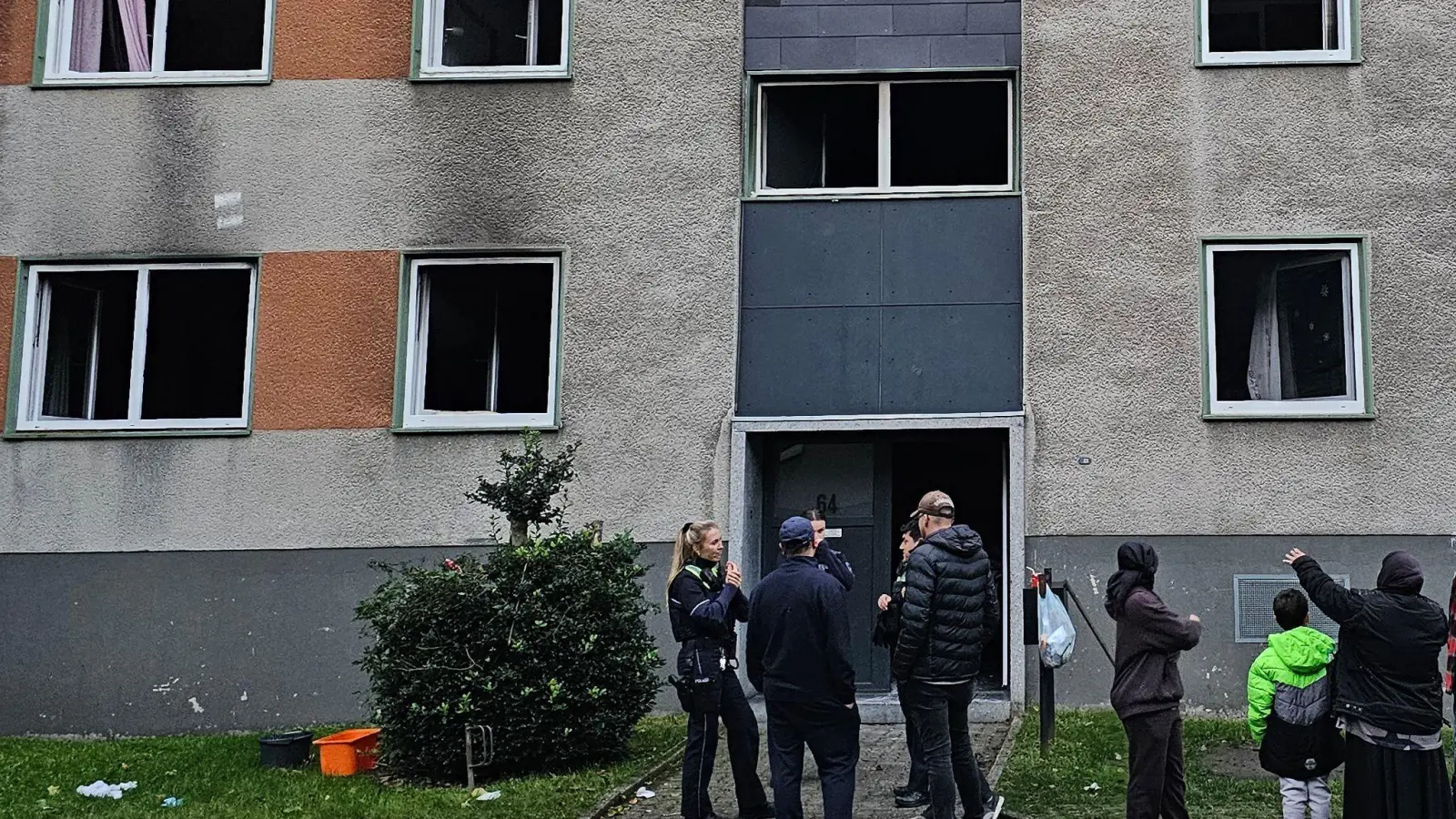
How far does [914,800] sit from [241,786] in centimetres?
460

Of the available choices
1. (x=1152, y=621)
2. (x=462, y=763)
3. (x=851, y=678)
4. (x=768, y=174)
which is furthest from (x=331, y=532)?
(x=1152, y=621)

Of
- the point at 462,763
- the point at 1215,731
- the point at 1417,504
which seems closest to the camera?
the point at 462,763

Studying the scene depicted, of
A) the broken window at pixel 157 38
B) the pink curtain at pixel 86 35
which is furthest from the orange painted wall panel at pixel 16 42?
the pink curtain at pixel 86 35

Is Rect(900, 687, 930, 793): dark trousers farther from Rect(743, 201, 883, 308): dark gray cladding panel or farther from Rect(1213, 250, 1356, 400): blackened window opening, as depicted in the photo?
Rect(1213, 250, 1356, 400): blackened window opening

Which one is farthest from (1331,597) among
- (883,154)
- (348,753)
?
(883,154)

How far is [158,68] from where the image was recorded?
14.7m

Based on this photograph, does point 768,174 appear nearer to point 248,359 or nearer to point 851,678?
point 248,359

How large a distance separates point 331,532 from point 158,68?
4608 millimetres

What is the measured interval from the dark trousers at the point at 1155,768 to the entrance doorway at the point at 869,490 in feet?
16.6

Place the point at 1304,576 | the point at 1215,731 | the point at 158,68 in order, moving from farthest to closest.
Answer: the point at 158,68
the point at 1215,731
the point at 1304,576

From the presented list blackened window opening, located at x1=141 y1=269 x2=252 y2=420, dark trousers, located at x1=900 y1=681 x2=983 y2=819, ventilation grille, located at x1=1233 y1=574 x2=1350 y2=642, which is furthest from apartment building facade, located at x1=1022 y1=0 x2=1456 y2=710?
blackened window opening, located at x1=141 y1=269 x2=252 y2=420

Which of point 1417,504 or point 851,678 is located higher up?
point 1417,504

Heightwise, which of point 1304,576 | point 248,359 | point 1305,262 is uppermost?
point 1305,262

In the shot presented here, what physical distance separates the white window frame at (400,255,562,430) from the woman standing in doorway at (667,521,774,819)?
464cm
